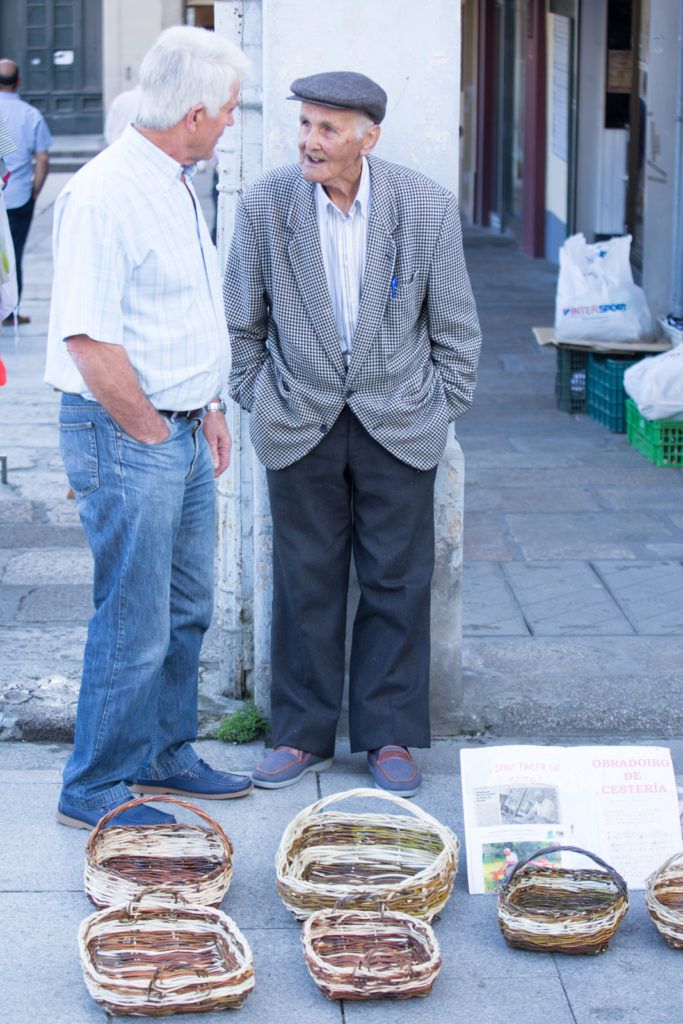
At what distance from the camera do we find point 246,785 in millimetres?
3756

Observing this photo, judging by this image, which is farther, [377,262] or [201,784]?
[201,784]

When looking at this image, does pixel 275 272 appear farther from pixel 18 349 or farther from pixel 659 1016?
pixel 18 349

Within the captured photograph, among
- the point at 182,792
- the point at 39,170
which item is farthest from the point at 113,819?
the point at 39,170

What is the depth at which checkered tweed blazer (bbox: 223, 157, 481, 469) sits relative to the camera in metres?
3.49

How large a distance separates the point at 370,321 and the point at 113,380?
733 millimetres

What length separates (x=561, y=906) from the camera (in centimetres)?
311

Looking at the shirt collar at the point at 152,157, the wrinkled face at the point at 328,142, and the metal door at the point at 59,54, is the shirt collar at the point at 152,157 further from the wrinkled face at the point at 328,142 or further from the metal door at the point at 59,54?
the metal door at the point at 59,54

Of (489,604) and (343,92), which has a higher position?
(343,92)

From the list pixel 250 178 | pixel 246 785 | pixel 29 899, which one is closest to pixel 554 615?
pixel 246 785

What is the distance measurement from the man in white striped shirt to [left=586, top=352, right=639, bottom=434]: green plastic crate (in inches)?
167

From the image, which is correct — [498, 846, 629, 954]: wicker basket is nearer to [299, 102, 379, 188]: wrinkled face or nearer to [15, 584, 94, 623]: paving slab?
[299, 102, 379, 188]: wrinkled face

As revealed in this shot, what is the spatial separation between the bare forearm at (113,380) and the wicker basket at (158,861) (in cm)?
87

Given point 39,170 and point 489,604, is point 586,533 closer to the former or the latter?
point 489,604

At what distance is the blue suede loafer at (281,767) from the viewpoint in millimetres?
3785
